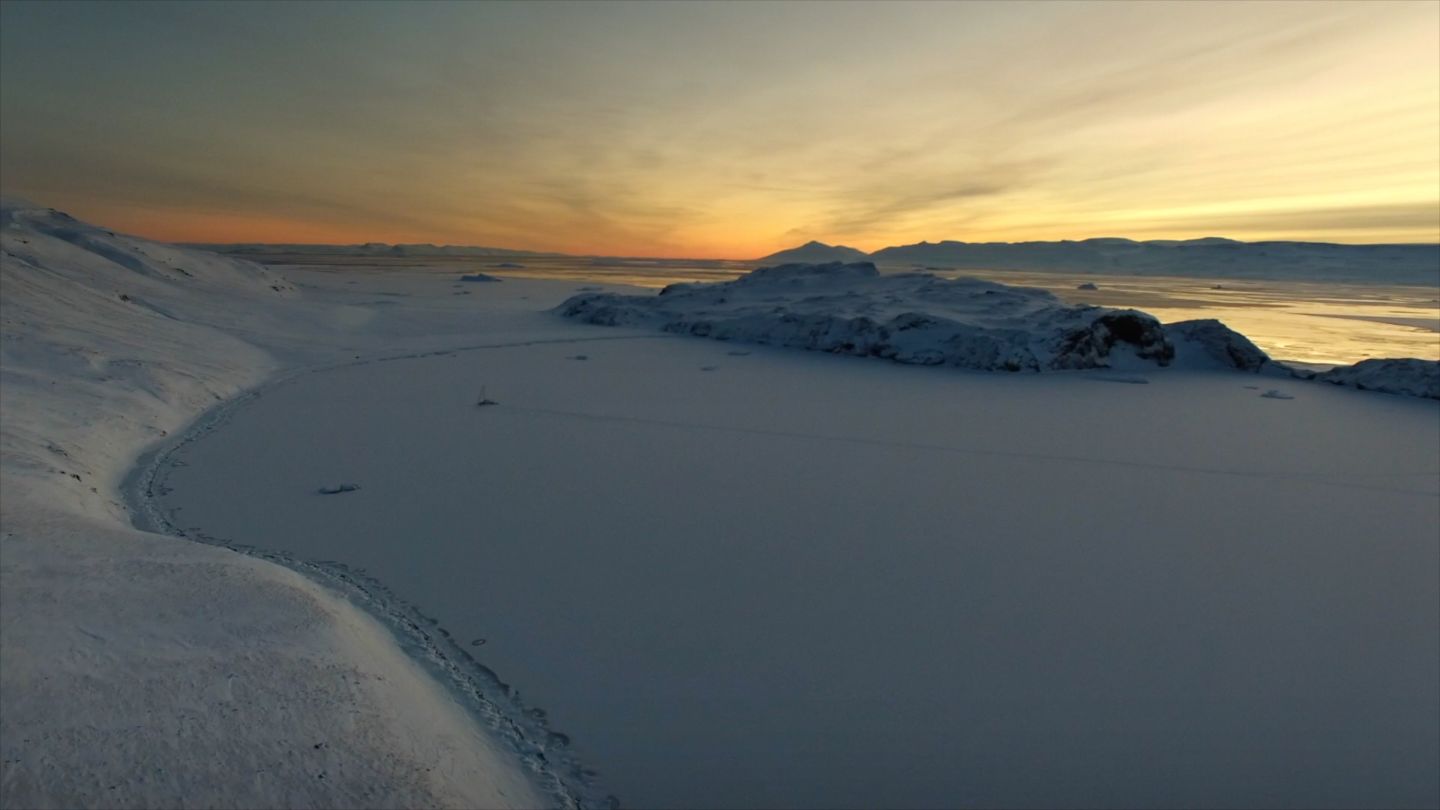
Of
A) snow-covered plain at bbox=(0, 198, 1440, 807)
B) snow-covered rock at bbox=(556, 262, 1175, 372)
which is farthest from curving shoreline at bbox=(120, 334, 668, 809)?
snow-covered rock at bbox=(556, 262, 1175, 372)

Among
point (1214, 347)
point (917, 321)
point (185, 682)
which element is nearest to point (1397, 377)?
point (1214, 347)

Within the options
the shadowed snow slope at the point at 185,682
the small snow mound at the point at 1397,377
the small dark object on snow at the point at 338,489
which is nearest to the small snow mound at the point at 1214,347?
the small snow mound at the point at 1397,377

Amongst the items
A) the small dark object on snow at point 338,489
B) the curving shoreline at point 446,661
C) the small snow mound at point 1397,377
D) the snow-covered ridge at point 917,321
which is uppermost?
the snow-covered ridge at point 917,321

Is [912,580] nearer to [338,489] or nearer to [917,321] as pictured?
[338,489]

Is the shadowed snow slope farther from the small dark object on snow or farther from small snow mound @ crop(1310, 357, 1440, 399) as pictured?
small snow mound @ crop(1310, 357, 1440, 399)

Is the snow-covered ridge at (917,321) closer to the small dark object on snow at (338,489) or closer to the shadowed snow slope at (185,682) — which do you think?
the small dark object on snow at (338,489)

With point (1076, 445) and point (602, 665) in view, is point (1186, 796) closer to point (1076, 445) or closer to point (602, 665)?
point (602, 665)

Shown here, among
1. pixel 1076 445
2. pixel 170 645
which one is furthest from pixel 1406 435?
pixel 170 645
